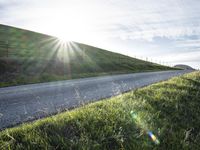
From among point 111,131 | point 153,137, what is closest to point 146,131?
point 153,137

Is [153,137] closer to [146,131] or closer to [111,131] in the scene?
[146,131]

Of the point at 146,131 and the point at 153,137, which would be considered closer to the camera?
the point at 153,137

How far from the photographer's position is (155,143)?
3973mm

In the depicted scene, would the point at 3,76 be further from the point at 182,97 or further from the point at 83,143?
the point at 83,143

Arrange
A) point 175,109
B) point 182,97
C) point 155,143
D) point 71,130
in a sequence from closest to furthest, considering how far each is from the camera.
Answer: point 155,143 < point 71,130 < point 175,109 < point 182,97

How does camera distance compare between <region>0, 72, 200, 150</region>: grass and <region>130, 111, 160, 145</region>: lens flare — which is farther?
<region>130, 111, 160, 145</region>: lens flare

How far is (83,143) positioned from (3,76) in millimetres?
20348

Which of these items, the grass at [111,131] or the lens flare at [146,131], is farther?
the lens flare at [146,131]

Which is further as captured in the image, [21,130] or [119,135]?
[21,130]

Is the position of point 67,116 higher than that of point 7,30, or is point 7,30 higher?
point 7,30

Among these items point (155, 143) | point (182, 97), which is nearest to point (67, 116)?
point (155, 143)

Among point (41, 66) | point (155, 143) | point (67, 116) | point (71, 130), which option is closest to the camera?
→ point (155, 143)

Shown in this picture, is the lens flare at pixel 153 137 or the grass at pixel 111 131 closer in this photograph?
the grass at pixel 111 131

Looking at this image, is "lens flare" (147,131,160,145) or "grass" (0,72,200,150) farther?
"lens flare" (147,131,160,145)
